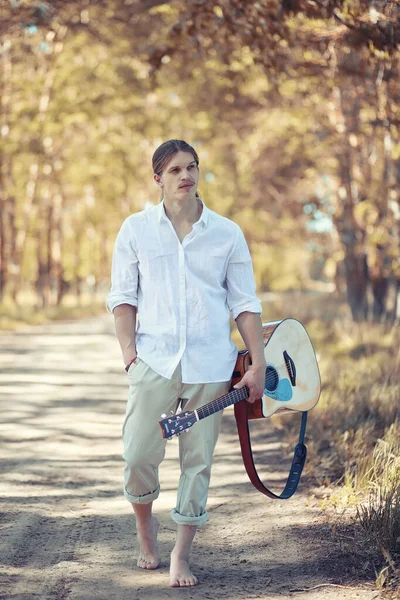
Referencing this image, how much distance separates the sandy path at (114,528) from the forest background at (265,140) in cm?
34

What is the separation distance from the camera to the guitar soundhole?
15.3 feet

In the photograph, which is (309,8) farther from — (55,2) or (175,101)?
(175,101)

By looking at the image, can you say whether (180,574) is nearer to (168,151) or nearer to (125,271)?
(125,271)

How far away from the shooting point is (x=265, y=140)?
2217 cm

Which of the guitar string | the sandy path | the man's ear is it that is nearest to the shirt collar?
the man's ear

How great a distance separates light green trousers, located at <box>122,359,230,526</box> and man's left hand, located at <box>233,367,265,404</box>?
0.33 ft

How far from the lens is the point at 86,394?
1127 centimetres

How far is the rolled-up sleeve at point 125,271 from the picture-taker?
4.29m

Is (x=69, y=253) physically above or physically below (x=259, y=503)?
above

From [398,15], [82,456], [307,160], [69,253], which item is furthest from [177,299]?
[69,253]

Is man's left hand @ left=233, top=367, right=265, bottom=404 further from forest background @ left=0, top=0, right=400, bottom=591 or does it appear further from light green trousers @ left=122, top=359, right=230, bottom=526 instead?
forest background @ left=0, top=0, right=400, bottom=591

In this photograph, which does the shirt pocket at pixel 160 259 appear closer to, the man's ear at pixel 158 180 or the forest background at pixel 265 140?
the man's ear at pixel 158 180

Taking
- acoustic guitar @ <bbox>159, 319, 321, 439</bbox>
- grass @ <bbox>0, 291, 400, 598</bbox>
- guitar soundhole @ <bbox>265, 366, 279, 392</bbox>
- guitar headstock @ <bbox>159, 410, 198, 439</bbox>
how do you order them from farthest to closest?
guitar soundhole @ <bbox>265, 366, 279, 392</bbox> → grass @ <bbox>0, 291, 400, 598</bbox> → acoustic guitar @ <bbox>159, 319, 321, 439</bbox> → guitar headstock @ <bbox>159, 410, 198, 439</bbox>

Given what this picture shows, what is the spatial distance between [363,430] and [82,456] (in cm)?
234
